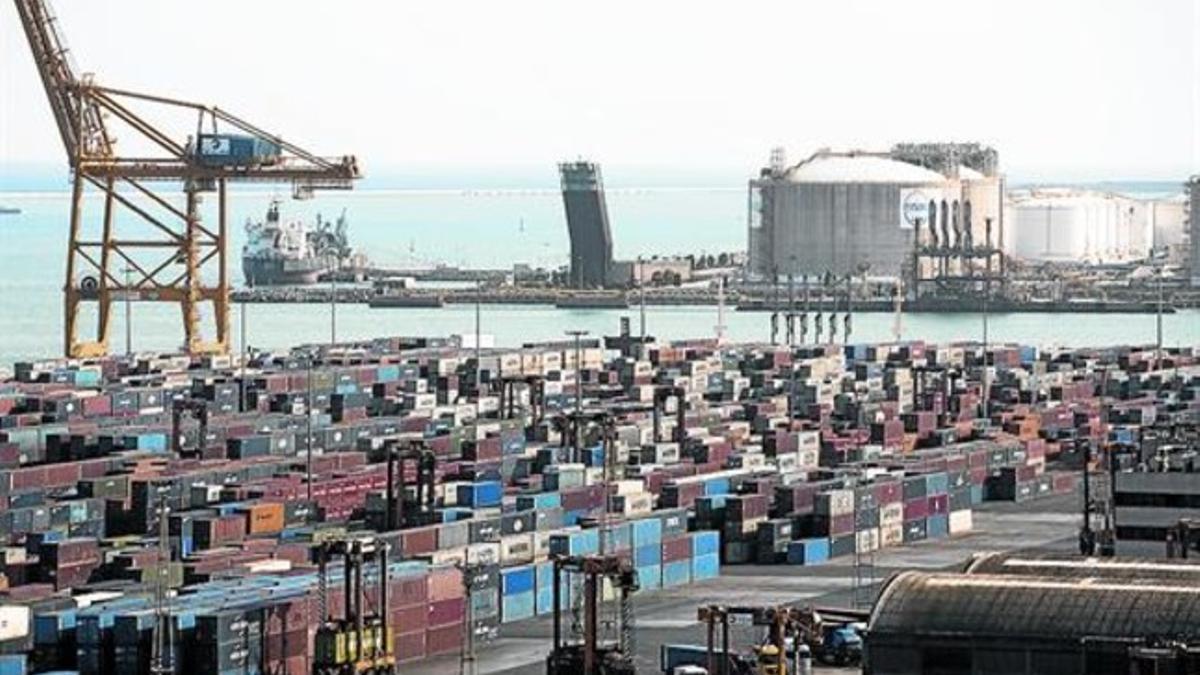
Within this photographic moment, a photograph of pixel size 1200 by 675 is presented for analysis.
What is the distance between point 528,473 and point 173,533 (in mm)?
7859

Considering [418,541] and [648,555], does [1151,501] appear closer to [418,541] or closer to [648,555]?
[648,555]

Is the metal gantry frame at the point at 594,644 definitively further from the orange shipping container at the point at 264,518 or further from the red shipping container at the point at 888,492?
the red shipping container at the point at 888,492

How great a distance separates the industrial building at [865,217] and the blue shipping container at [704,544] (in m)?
70.0

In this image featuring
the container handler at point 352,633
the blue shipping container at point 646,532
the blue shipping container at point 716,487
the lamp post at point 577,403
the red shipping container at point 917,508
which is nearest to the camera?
the container handler at point 352,633

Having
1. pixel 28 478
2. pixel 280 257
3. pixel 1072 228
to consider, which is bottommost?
pixel 28 478

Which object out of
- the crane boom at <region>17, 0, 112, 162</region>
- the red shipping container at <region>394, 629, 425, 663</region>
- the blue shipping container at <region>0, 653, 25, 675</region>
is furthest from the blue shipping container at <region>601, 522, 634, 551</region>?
the crane boom at <region>17, 0, 112, 162</region>

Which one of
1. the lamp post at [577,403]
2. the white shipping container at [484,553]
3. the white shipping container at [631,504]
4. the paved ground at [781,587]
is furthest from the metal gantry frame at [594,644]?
the lamp post at [577,403]

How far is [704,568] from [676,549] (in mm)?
471

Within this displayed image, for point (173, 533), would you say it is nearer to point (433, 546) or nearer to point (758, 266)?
point (433, 546)

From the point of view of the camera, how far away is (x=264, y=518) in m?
36.1

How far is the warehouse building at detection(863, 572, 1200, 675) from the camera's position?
70.8 ft

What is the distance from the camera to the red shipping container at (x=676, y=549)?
118 ft

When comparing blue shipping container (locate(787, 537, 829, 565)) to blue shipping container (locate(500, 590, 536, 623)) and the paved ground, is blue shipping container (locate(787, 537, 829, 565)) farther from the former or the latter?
blue shipping container (locate(500, 590, 536, 623))

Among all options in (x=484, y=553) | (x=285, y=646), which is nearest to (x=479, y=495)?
(x=484, y=553)
